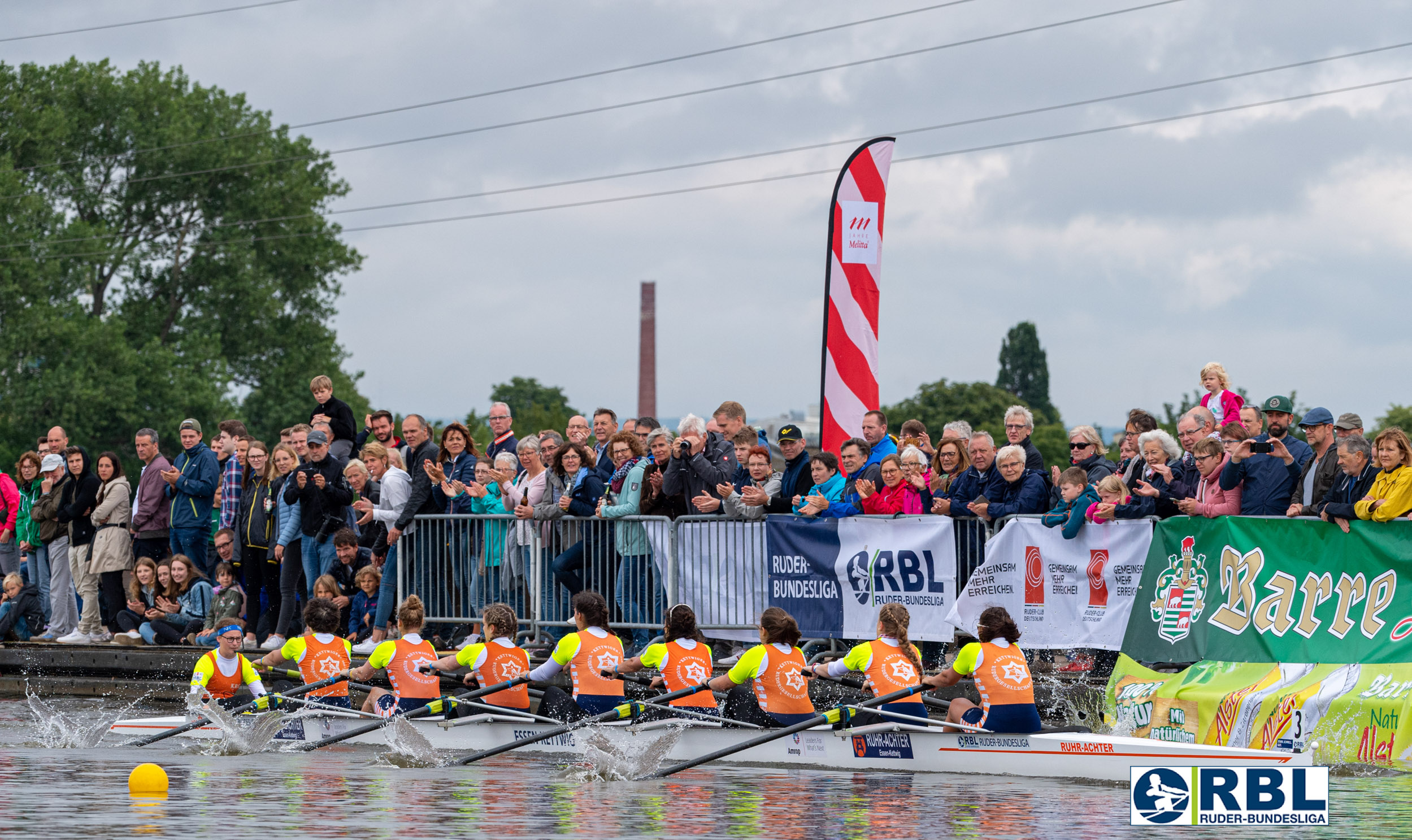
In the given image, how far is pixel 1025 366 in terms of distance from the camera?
114 m

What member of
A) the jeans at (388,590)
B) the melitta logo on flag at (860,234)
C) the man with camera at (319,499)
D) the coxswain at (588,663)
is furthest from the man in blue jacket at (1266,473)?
the man with camera at (319,499)

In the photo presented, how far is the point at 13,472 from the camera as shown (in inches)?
1742

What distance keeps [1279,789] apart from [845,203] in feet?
22.1

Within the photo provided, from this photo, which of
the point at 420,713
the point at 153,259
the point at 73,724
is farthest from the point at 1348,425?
the point at 153,259

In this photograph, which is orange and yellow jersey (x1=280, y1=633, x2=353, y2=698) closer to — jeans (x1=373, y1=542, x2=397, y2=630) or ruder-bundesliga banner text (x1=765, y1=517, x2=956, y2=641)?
jeans (x1=373, y1=542, x2=397, y2=630)

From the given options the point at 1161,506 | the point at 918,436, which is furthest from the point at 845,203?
the point at 1161,506

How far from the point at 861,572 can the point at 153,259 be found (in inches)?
1615

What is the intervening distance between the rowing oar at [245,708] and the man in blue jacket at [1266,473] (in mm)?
7401

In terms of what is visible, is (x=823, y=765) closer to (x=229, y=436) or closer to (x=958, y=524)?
(x=958, y=524)

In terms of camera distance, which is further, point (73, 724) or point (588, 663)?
point (73, 724)

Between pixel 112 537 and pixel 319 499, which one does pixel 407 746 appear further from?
pixel 112 537

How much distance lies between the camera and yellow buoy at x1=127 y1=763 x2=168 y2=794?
417 inches

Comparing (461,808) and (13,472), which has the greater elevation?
(13,472)

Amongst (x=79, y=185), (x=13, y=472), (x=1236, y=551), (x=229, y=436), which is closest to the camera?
(x=1236, y=551)
